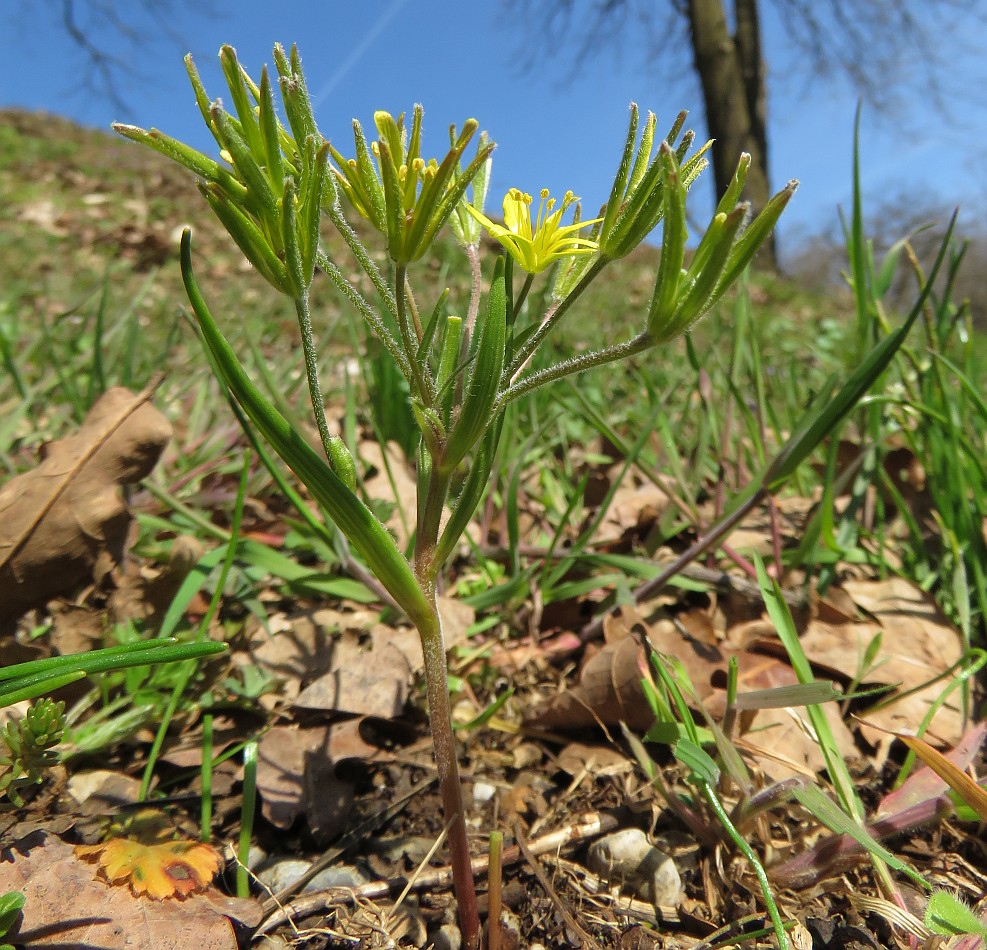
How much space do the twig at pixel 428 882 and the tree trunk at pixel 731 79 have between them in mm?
11014

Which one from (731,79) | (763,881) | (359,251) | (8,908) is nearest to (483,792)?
(763,881)

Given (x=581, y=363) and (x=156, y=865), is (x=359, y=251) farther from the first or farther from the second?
(x=156, y=865)

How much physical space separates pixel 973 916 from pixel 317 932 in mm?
762

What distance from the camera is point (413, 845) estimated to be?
3.40 feet

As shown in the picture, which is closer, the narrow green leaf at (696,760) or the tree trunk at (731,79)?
the narrow green leaf at (696,760)

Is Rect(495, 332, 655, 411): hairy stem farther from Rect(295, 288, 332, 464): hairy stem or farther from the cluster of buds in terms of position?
the cluster of buds

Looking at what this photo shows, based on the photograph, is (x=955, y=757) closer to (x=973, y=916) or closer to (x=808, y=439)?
(x=973, y=916)

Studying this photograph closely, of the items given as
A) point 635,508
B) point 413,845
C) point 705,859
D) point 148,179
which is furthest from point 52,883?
point 148,179

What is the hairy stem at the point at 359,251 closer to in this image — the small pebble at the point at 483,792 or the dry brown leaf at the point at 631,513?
the small pebble at the point at 483,792

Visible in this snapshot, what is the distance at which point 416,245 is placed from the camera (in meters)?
0.70

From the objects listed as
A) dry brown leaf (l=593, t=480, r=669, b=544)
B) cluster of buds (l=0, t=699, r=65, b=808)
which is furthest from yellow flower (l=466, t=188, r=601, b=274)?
dry brown leaf (l=593, t=480, r=669, b=544)

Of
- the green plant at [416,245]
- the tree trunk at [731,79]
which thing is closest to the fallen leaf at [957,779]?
the green plant at [416,245]

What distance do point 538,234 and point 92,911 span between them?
92 centimetres

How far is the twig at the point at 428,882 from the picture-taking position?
0.91 meters
